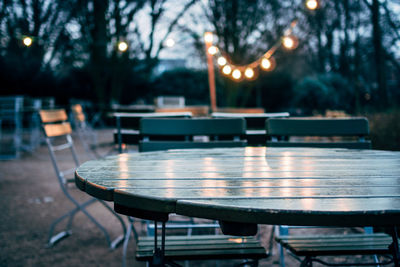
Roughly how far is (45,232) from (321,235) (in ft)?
7.75

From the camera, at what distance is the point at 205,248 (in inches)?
56.4

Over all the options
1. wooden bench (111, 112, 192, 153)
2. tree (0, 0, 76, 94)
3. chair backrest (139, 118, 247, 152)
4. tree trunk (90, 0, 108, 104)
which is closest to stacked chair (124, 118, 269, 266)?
chair backrest (139, 118, 247, 152)

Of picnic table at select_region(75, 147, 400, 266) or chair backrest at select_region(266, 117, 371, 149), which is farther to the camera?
chair backrest at select_region(266, 117, 371, 149)

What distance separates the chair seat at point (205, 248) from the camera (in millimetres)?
1358

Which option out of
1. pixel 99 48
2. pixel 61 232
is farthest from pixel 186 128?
pixel 99 48

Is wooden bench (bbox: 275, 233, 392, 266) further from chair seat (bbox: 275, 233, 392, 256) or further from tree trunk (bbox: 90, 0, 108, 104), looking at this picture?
tree trunk (bbox: 90, 0, 108, 104)

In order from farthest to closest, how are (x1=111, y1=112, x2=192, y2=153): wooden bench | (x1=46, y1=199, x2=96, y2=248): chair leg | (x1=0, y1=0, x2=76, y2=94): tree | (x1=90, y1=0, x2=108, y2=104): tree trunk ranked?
(x1=90, y1=0, x2=108, y2=104): tree trunk, (x1=0, y1=0, x2=76, y2=94): tree, (x1=111, y1=112, x2=192, y2=153): wooden bench, (x1=46, y1=199, x2=96, y2=248): chair leg

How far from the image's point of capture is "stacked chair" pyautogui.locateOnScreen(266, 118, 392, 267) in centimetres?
142

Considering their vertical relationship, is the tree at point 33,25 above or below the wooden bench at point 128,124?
above

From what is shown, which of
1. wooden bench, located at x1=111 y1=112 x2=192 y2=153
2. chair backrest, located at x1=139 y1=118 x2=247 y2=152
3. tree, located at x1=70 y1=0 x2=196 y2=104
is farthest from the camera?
tree, located at x1=70 y1=0 x2=196 y2=104

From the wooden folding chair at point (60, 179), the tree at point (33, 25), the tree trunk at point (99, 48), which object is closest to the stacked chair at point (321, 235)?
the wooden folding chair at point (60, 179)

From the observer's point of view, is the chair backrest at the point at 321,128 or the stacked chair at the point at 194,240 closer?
the stacked chair at the point at 194,240

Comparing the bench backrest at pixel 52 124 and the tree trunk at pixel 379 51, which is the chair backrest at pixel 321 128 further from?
the tree trunk at pixel 379 51

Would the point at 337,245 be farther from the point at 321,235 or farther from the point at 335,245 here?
the point at 321,235
